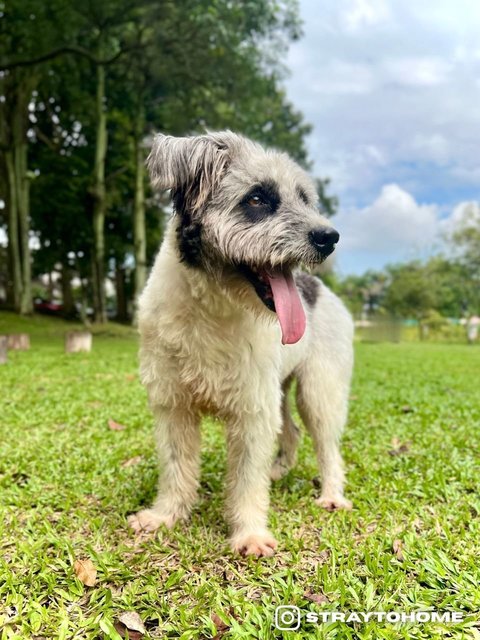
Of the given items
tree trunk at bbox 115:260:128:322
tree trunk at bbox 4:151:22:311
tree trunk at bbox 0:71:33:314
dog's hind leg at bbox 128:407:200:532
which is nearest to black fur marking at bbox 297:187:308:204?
dog's hind leg at bbox 128:407:200:532

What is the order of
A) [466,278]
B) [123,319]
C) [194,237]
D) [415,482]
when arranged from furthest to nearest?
1. [466,278]
2. [123,319]
3. [415,482]
4. [194,237]

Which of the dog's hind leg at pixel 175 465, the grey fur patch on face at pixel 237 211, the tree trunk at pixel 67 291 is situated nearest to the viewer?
the grey fur patch on face at pixel 237 211

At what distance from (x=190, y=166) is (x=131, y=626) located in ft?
6.90

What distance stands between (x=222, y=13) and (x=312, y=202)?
14.8 m

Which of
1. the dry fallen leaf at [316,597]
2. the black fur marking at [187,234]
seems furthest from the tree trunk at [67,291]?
the dry fallen leaf at [316,597]

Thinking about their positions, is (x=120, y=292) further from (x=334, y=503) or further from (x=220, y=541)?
(x=220, y=541)

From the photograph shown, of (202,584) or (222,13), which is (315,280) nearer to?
(202,584)

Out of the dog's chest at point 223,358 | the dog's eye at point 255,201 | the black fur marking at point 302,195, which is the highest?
the black fur marking at point 302,195

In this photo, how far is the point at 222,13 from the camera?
48.6 ft

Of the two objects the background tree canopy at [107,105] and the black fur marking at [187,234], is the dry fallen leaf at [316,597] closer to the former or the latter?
the black fur marking at [187,234]

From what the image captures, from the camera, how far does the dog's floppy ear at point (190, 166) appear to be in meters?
2.53

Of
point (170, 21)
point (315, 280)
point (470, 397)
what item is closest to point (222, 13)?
point (170, 21)

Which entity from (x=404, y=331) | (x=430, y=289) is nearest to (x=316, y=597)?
(x=404, y=331)

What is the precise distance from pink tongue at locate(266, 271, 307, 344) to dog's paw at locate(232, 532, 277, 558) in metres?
1.10
